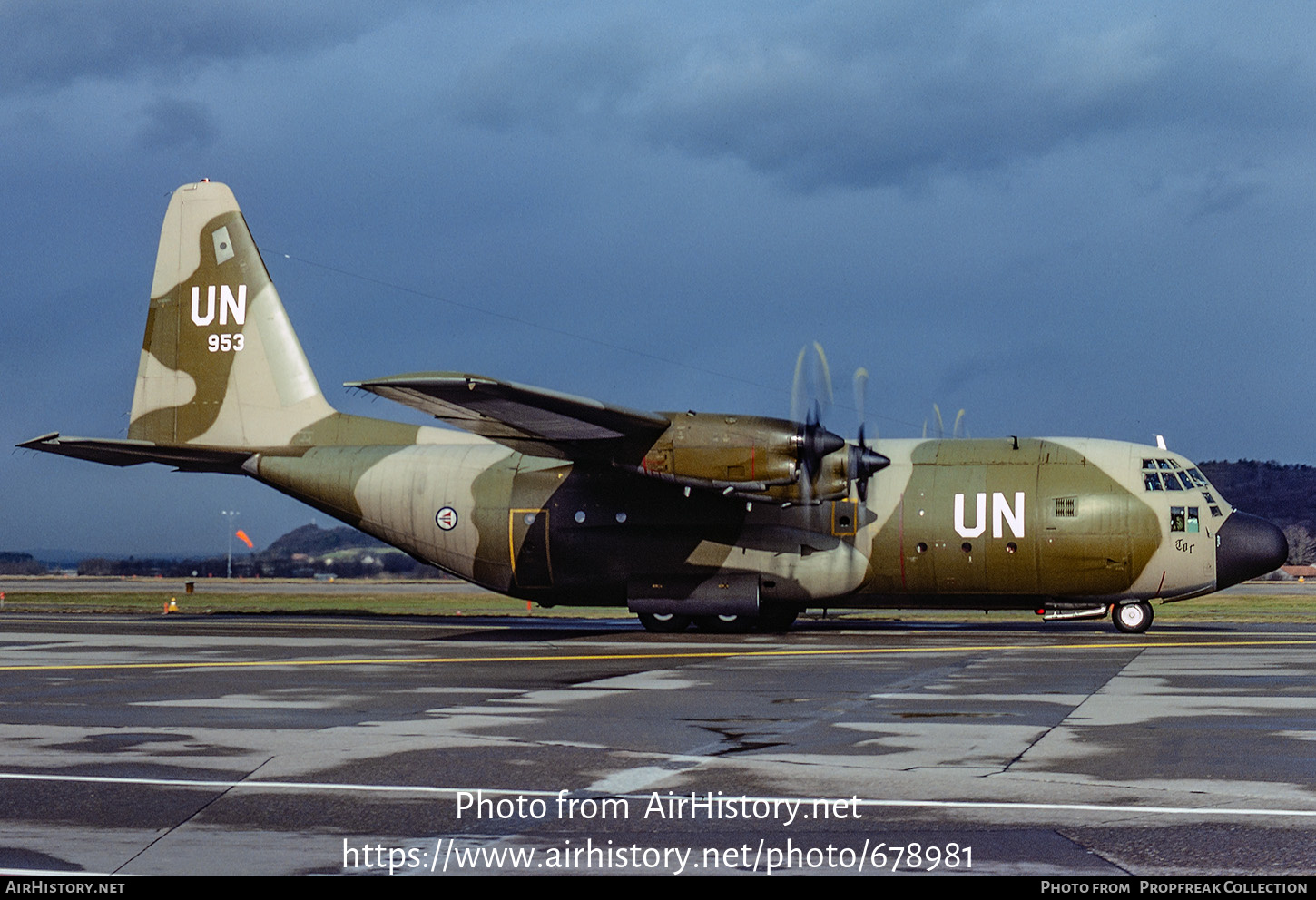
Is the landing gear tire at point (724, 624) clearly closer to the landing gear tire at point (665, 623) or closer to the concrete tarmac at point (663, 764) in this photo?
the landing gear tire at point (665, 623)

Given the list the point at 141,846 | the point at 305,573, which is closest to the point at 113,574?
the point at 305,573

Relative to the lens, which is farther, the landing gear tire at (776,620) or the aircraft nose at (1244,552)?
the landing gear tire at (776,620)

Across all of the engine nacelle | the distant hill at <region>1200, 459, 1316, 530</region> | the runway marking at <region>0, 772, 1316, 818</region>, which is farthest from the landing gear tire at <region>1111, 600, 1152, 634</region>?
the distant hill at <region>1200, 459, 1316, 530</region>

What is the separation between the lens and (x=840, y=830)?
809cm

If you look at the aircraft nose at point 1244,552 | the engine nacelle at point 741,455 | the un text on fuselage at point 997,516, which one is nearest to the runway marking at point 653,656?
the aircraft nose at point 1244,552

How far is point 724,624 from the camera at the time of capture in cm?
2962

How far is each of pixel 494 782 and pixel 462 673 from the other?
9187mm

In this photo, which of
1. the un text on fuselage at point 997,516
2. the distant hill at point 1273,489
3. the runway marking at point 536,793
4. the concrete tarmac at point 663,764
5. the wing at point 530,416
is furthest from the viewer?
the distant hill at point 1273,489

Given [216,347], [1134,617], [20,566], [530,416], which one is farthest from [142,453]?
[20,566]

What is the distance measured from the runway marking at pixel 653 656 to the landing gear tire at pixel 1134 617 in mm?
2586

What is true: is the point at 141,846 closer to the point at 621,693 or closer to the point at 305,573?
the point at 621,693

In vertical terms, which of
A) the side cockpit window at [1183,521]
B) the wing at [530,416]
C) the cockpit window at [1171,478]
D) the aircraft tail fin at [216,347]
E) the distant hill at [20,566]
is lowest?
the distant hill at [20,566]

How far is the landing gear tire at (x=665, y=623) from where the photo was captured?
29.4m

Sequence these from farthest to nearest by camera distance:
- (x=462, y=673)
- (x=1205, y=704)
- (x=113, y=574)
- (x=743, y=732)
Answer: (x=113, y=574), (x=462, y=673), (x=1205, y=704), (x=743, y=732)
